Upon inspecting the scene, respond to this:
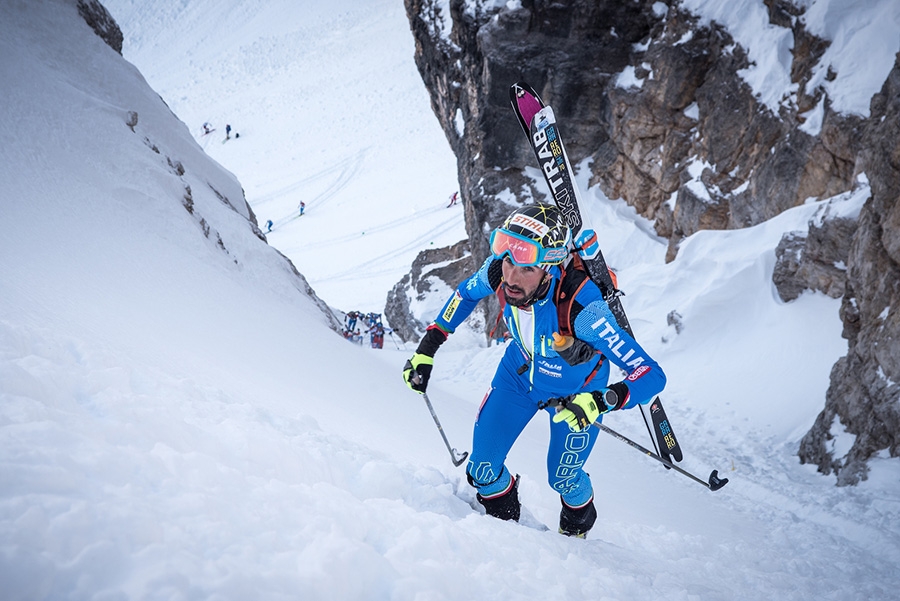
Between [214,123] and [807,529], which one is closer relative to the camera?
[807,529]

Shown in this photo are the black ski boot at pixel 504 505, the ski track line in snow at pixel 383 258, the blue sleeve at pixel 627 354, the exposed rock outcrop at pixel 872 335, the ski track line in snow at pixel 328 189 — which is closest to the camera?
the blue sleeve at pixel 627 354

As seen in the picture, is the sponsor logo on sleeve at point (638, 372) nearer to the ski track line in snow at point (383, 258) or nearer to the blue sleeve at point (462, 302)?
the blue sleeve at point (462, 302)

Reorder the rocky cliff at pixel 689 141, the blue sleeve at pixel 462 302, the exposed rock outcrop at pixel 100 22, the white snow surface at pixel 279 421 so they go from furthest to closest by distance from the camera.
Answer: the exposed rock outcrop at pixel 100 22 → the rocky cliff at pixel 689 141 → the blue sleeve at pixel 462 302 → the white snow surface at pixel 279 421

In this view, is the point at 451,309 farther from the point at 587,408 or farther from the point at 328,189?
the point at 328,189

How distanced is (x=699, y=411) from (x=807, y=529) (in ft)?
13.9

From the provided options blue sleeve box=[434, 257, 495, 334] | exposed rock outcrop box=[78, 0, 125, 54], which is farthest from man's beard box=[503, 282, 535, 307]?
exposed rock outcrop box=[78, 0, 125, 54]

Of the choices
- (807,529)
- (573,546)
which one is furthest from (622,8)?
(573,546)

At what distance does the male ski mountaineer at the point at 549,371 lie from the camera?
11.5 feet

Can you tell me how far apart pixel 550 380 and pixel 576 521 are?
1050 millimetres

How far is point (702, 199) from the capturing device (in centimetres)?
1512

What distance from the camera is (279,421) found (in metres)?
3.46

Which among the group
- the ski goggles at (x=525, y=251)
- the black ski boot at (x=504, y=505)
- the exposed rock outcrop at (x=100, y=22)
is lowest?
the black ski boot at (x=504, y=505)

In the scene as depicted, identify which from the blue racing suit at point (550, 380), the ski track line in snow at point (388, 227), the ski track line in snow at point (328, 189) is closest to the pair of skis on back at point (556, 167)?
the blue racing suit at point (550, 380)

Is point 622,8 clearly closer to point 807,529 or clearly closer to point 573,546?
point 807,529
